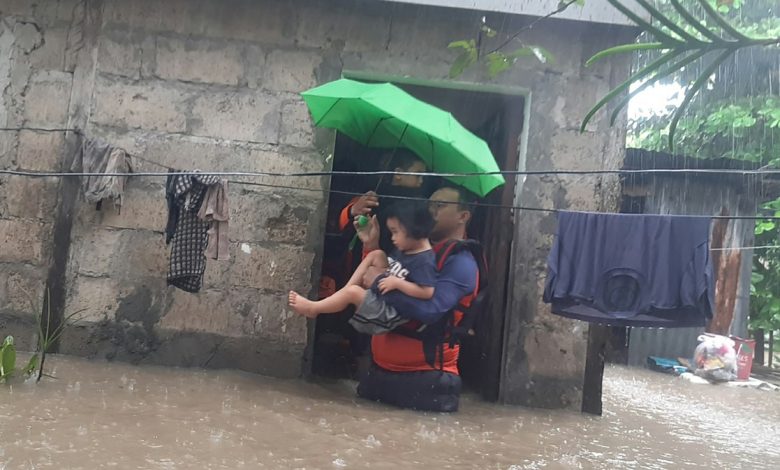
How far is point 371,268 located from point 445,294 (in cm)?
49

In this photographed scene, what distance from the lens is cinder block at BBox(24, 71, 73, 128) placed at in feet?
14.6

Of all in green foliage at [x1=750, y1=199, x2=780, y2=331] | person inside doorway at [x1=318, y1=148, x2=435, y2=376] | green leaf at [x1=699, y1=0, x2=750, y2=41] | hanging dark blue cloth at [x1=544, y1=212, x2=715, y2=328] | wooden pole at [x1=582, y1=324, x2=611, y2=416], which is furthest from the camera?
green foliage at [x1=750, y1=199, x2=780, y2=331]

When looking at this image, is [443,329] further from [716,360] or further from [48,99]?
[716,360]

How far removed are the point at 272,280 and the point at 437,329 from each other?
1.27 meters

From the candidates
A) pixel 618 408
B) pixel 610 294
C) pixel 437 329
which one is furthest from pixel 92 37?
pixel 618 408

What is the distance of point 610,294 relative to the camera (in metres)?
3.59

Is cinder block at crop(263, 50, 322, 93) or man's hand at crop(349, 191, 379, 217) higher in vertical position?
cinder block at crop(263, 50, 322, 93)

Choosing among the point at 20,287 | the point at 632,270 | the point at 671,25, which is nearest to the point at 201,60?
the point at 20,287

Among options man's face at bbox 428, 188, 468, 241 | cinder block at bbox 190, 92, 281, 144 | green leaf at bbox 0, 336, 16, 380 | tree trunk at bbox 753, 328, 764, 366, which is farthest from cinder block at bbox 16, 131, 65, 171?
tree trunk at bbox 753, 328, 764, 366

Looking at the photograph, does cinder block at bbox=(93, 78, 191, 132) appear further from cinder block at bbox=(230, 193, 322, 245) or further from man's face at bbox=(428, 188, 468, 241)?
man's face at bbox=(428, 188, 468, 241)

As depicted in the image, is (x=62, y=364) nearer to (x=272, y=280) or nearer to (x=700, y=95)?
(x=272, y=280)

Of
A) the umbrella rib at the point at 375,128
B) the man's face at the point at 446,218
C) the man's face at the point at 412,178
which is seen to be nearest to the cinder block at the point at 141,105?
the umbrella rib at the point at 375,128

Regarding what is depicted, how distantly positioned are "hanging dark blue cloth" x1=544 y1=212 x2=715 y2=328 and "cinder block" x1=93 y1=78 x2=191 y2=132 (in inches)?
107

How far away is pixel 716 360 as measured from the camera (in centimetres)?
769
